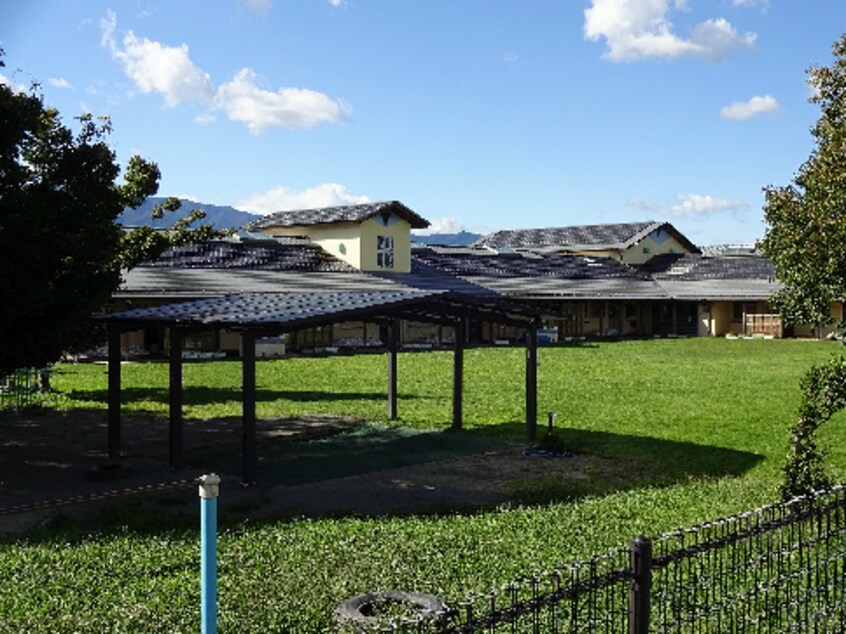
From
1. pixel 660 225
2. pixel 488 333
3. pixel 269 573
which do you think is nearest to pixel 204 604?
pixel 269 573

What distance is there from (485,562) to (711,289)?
Answer: 5056cm

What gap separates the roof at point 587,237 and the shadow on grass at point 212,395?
135 feet

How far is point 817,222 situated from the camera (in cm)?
1468

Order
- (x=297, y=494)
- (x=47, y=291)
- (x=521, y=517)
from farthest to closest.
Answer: (x=47, y=291) < (x=297, y=494) < (x=521, y=517)

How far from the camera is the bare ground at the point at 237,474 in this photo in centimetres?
1191

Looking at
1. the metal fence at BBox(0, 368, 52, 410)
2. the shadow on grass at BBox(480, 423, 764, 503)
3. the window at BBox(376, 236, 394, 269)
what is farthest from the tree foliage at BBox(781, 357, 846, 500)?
the window at BBox(376, 236, 394, 269)

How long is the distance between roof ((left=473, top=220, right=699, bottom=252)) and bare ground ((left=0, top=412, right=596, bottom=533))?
4852 centimetres

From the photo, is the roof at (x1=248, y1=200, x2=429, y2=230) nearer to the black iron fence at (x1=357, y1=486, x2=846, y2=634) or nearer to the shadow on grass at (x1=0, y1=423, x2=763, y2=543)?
the shadow on grass at (x1=0, y1=423, x2=763, y2=543)

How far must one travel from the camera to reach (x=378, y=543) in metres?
9.90

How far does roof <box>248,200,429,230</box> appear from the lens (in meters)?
45.8

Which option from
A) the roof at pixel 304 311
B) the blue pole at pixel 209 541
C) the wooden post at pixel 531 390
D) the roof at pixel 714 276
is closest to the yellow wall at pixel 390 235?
the roof at pixel 714 276

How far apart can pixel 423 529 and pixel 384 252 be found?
37.3m

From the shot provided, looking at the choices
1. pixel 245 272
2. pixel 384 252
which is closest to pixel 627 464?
pixel 245 272

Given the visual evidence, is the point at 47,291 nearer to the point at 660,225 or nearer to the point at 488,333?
the point at 488,333
